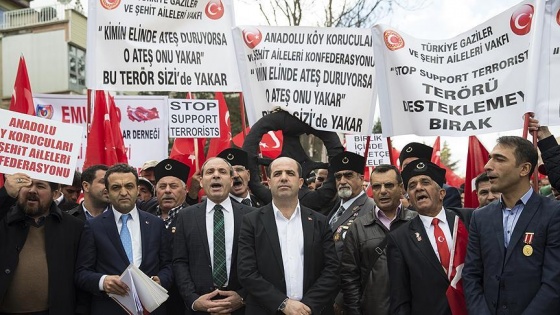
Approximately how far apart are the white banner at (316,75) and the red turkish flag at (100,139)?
2.02m

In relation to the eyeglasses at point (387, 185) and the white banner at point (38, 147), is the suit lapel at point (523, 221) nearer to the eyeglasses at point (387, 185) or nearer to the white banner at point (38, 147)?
the eyeglasses at point (387, 185)

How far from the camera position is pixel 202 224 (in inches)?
204

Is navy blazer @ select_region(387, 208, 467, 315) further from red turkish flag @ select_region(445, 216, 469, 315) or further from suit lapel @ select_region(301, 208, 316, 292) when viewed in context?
suit lapel @ select_region(301, 208, 316, 292)

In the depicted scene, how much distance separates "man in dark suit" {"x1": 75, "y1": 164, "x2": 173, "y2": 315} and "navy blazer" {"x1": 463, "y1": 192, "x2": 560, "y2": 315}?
7.88 feet

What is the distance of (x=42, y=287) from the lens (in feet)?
15.6

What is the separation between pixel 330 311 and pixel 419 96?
215 centimetres

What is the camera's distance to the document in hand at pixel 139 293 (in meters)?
4.54

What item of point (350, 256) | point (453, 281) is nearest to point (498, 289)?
point (453, 281)

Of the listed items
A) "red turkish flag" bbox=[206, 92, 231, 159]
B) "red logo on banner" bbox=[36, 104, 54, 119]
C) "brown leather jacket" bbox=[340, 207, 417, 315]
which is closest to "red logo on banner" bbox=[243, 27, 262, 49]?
"brown leather jacket" bbox=[340, 207, 417, 315]

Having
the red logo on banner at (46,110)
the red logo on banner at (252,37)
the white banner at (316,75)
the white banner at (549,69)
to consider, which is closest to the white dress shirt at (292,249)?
the white banner at (316,75)

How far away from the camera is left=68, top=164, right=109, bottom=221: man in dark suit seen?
Answer: 20.1 feet

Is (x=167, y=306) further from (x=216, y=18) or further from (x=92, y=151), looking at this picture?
(x=216, y=18)

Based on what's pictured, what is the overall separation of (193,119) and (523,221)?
709cm

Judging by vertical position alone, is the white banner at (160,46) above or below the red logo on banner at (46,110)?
above
